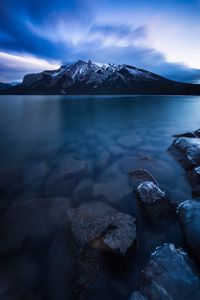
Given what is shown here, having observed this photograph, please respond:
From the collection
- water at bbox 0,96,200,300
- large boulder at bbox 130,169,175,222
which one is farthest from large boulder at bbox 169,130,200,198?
large boulder at bbox 130,169,175,222

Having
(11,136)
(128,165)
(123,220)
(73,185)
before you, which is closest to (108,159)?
(128,165)

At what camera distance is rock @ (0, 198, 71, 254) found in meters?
3.57

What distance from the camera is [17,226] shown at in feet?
12.7

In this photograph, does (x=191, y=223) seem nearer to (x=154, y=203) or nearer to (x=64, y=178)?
(x=154, y=203)

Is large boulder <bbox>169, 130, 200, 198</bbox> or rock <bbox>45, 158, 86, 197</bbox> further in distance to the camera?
large boulder <bbox>169, 130, 200, 198</bbox>

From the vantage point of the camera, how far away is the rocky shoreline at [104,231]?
2484 mm

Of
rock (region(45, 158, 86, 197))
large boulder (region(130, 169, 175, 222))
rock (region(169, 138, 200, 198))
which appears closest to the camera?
large boulder (region(130, 169, 175, 222))

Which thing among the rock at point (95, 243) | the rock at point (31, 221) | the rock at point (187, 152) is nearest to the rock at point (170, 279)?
the rock at point (95, 243)

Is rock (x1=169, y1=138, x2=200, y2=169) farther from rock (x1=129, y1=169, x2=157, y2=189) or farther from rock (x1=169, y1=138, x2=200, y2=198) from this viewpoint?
rock (x1=129, y1=169, x2=157, y2=189)

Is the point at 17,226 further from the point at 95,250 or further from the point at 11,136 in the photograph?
the point at 11,136

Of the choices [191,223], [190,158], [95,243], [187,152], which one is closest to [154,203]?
[191,223]

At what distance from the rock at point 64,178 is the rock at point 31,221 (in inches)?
16.7

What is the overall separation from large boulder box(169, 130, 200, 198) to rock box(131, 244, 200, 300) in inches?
105

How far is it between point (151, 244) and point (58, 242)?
6.53 ft
